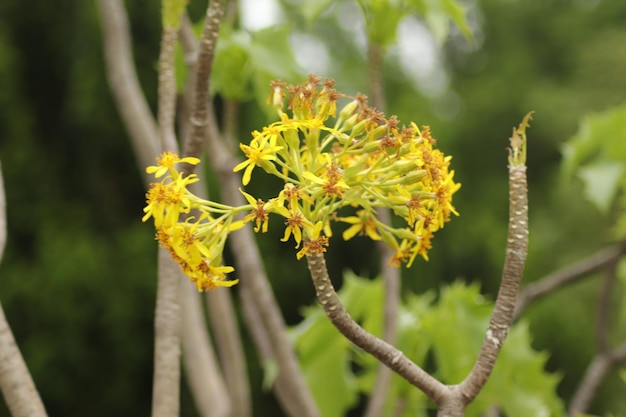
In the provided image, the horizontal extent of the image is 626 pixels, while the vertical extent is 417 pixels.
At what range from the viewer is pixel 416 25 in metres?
8.56

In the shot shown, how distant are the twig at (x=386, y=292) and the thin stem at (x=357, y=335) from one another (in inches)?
16.3

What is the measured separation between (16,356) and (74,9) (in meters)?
3.20

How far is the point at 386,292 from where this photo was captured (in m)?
0.96

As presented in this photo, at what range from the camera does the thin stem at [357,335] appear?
0.46 meters

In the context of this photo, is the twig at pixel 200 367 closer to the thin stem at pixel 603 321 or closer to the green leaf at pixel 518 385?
the green leaf at pixel 518 385

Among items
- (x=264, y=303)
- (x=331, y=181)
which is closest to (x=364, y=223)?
(x=331, y=181)

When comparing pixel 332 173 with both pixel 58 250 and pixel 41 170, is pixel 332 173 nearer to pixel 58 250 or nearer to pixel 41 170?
pixel 58 250

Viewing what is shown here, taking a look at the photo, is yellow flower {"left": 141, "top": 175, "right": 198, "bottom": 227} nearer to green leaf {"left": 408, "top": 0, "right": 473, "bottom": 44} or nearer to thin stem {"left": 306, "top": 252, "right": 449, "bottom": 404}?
thin stem {"left": 306, "top": 252, "right": 449, "bottom": 404}

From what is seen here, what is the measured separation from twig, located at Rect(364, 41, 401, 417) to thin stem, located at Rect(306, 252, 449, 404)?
0.41 metres

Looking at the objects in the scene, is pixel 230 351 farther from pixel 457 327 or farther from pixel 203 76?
Result: pixel 203 76

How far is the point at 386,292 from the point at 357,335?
489mm

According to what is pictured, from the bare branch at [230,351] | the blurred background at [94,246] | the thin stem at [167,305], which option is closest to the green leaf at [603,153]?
the bare branch at [230,351]

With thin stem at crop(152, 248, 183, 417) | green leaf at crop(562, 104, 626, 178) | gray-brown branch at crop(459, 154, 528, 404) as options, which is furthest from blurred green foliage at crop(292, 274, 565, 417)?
gray-brown branch at crop(459, 154, 528, 404)

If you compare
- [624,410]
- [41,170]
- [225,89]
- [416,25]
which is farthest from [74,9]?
[416,25]
